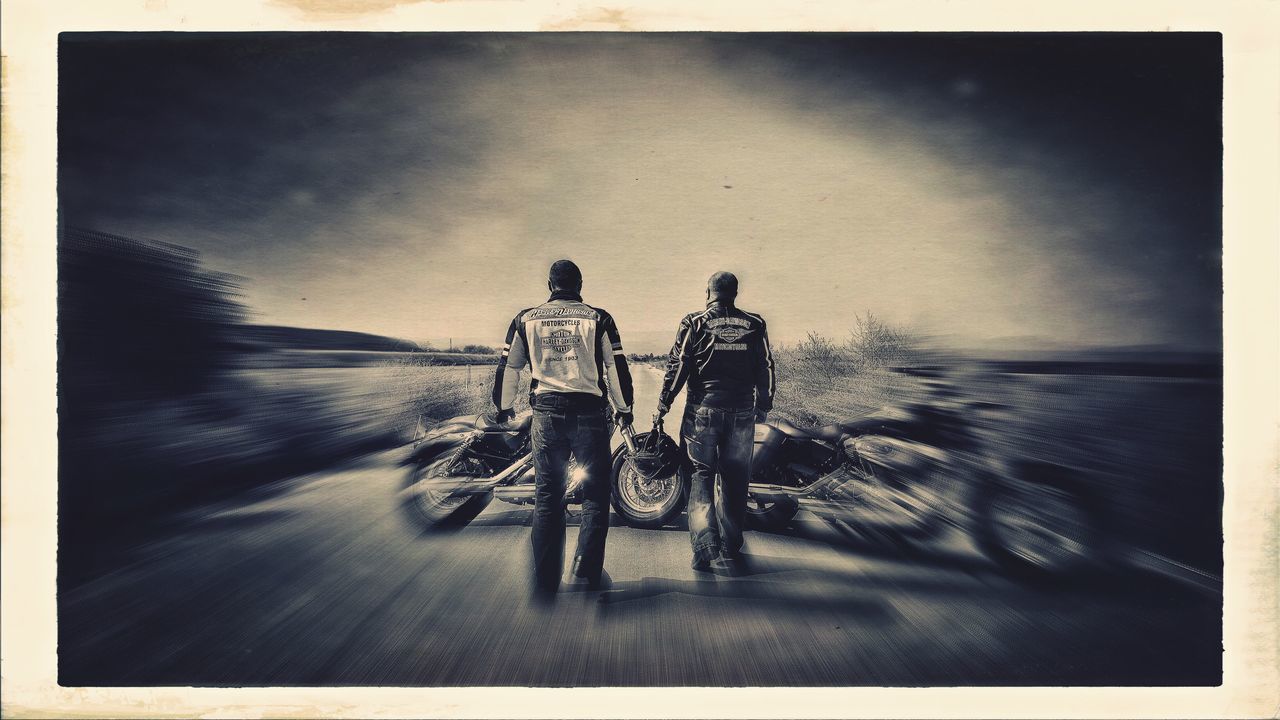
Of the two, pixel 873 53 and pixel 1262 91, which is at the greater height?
pixel 873 53

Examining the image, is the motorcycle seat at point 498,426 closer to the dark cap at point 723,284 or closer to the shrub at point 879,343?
the dark cap at point 723,284

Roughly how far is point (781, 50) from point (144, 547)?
4257 millimetres

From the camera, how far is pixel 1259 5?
287cm

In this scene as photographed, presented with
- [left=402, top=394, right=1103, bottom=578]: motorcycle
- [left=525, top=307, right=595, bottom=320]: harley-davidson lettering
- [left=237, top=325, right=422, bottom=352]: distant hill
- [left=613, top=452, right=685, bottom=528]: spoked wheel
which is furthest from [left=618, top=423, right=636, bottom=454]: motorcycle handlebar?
[left=237, top=325, right=422, bottom=352]: distant hill

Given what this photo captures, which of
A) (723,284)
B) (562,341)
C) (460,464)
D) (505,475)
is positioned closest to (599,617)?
(505,475)

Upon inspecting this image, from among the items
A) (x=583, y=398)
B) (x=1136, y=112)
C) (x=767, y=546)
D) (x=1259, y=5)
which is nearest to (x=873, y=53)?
(x=1136, y=112)

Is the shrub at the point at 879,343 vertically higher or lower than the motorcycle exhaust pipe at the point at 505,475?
higher

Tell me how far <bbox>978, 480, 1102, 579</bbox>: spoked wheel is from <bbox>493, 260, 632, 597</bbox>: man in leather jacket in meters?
2.04

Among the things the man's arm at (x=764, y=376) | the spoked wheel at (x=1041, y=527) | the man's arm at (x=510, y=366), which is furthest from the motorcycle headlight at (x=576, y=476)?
the spoked wheel at (x=1041, y=527)

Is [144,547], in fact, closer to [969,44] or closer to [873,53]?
[873,53]

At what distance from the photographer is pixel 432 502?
10.1 ft

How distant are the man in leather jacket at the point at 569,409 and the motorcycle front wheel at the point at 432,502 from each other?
541mm

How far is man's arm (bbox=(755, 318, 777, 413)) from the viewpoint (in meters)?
2.98

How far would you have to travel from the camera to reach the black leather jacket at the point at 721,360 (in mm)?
2930
